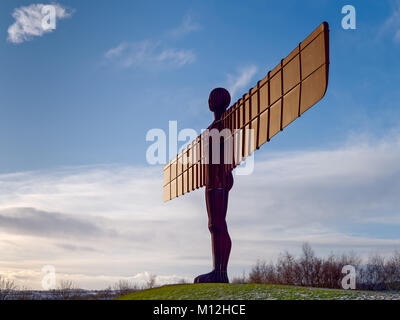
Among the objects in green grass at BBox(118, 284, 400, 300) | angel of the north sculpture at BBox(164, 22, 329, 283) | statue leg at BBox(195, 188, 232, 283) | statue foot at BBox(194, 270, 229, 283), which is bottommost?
A: green grass at BBox(118, 284, 400, 300)

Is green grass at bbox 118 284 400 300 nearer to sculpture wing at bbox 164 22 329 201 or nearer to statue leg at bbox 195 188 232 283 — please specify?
statue leg at bbox 195 188 232 283

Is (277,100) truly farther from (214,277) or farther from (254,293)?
(214,277)

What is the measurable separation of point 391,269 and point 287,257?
19.7 ft

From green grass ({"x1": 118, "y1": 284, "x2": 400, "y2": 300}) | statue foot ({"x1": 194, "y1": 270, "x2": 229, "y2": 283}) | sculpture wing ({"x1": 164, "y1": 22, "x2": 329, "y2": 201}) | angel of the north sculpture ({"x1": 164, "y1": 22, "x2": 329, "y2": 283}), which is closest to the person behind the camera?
sculpture wing ({"x1": 164, "y1": 22, "x2": 329, "y2": 201})

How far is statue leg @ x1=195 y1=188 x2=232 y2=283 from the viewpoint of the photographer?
12477mm

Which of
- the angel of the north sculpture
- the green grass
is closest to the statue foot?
the angel of the north sculpture

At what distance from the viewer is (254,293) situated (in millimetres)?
10500

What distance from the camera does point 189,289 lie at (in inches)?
466

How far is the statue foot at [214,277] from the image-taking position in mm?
12398

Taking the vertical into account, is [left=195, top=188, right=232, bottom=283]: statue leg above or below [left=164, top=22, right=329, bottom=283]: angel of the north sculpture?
below

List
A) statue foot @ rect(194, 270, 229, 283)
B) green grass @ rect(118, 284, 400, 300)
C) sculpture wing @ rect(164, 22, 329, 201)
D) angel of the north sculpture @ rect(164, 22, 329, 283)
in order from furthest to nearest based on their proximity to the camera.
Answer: statue foot @ rect(194, 270, 229, 283)
green grass @ rect(118, 284, 400, 300)
angel of the north sculpture @ rect(164, 22, 329, 283)
sculpture wing @ rect(164, 22, 329, 201)

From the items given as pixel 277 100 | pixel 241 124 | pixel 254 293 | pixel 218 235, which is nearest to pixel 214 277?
pixel 218 235

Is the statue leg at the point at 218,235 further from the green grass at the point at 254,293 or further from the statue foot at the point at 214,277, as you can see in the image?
the green grass at the point at 254,293
